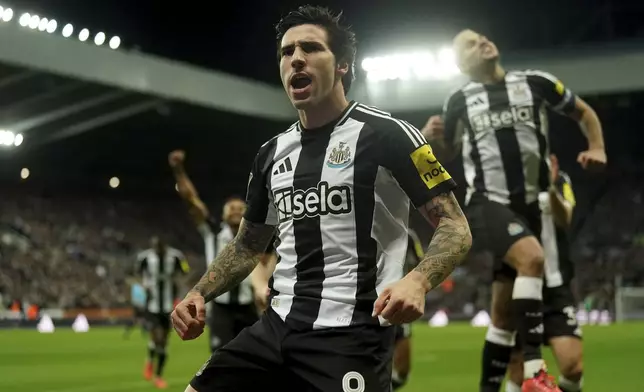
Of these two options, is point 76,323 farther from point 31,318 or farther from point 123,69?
point 123,69

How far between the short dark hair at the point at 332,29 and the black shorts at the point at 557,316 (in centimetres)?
287

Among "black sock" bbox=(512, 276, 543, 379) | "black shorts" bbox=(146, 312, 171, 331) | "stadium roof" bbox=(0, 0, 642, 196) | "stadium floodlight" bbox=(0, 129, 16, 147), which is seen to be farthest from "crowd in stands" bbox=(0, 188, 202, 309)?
"black sock" bbox=(512, 276, 543, 379)

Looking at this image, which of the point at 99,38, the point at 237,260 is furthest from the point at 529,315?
the point at 99,38

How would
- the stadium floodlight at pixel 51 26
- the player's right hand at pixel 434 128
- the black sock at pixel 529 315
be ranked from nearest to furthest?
the black sock at pixel 529 315 → the player's right hand at pixel 434 128 → the stadium floodlight at pixel 51 26

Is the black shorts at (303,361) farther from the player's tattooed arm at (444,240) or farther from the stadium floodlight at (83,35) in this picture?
the stadium floodlight at (83,35)

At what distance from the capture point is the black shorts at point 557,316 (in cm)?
570

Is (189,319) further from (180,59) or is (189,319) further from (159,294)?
(180,59)

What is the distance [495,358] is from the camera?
524 centimetres

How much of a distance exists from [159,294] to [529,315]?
29.7 feet

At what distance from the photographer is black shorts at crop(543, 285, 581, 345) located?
5695mm

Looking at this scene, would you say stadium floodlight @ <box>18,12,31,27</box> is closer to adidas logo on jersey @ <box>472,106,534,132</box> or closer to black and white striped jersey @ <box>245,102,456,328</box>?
adidas logo on jersey @ <box>472,106,534,132</box>

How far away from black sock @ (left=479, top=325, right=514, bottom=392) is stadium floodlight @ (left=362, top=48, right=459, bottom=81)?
2903cm

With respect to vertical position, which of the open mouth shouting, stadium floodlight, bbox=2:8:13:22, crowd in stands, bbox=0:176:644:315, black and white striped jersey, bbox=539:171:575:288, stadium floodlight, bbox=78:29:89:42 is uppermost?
stadium floodlight, bbox=78:29:89:42

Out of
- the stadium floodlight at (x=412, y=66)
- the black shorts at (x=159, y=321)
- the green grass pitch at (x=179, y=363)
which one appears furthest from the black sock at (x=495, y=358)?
the stadium floodlight at (x=412, y=66)
